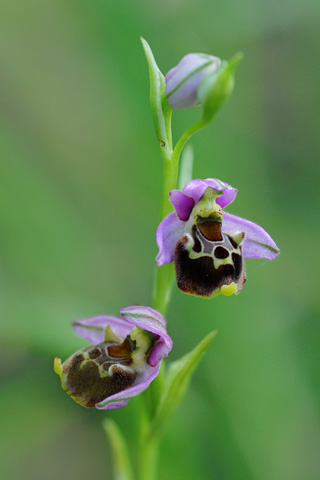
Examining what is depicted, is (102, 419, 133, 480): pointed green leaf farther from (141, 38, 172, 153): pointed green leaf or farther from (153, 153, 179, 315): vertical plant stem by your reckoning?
(141, 38, 172, 153): pointed green leaf

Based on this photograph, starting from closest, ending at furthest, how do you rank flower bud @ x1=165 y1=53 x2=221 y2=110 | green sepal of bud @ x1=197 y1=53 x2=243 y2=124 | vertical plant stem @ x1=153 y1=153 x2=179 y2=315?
green sepal of bud @ x1=197 y1=53 x2=243 y2=124, flower bud @ x1=165 y1=53 x2=221 y2=110, vertical plant stem @ x1=153 y1=153 x2=179 y2=315

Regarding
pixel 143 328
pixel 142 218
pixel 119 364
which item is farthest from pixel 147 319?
pixel 142 218

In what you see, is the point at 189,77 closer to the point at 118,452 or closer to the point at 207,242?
the point at 207,242

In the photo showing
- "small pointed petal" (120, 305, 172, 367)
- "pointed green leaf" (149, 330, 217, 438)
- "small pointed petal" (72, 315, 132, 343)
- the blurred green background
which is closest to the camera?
"small pointed petal" (120, 305, 172, 367)

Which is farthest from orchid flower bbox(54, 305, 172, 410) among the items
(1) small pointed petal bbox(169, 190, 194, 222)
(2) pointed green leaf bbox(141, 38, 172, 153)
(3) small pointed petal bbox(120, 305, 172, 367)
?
(2) pointed green leaf bbox(141, 38, 172, 153)

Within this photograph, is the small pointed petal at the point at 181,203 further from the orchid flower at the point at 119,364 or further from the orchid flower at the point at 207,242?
the orchid flower at the point at 119,364

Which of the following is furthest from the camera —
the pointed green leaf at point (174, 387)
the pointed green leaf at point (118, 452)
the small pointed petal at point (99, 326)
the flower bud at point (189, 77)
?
the pointed green leaf at point (118, 452)

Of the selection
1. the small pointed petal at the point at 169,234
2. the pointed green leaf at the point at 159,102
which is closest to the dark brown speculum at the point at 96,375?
the small pointed petal at the point at 169,234

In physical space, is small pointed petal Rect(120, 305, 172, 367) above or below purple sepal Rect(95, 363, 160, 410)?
above
